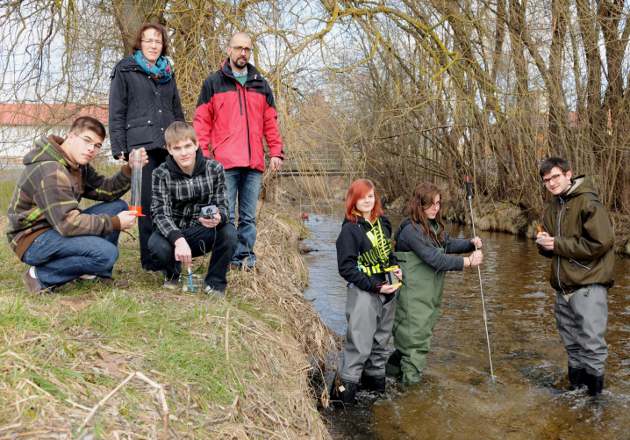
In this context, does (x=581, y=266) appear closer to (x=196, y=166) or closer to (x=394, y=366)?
(x=394, y=366)

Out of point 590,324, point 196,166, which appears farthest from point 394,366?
point 196,166

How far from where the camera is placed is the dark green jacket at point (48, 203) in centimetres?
376

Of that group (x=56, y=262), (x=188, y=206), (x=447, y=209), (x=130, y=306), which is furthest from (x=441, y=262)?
(x=447, y=209)

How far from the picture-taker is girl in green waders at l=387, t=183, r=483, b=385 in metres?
4.36

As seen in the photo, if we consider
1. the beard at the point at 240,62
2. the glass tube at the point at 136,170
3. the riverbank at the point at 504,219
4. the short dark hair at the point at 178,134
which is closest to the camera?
the short dark hair at the point at 178,134

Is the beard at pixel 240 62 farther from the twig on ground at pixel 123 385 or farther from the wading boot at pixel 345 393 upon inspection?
the twig on ground at pixel 123 385

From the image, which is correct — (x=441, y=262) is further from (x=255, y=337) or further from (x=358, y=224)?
(x=255, y=337)

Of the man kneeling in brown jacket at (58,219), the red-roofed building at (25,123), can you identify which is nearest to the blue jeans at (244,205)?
the man kneeling in brown jacket at (58,219)

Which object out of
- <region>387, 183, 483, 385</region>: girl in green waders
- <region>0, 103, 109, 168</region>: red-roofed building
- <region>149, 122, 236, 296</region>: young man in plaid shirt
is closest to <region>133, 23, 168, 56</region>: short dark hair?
<region>149, 122, 236, 296</region>: young man in plaid shirt

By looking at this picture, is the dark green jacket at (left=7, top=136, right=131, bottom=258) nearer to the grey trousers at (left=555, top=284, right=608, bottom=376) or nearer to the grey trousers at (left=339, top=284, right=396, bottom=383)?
the grey trousers at (left=339, top=284, right=396, bottom=383)

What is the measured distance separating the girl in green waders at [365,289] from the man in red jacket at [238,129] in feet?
3.63

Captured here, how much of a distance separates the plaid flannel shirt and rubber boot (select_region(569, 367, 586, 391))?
279 cm

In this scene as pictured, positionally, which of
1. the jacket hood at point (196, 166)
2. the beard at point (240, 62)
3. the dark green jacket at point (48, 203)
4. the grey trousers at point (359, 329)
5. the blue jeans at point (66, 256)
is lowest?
the grey trousers at point (359, 329)

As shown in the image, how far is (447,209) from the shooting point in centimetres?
1736
